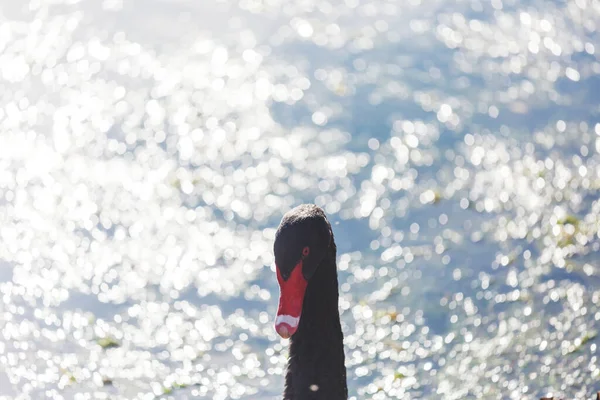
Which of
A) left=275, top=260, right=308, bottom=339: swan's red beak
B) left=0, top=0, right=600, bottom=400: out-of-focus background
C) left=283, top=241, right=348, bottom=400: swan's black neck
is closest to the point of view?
left=275, top=260, right=308, bottom=339: swan's red beak

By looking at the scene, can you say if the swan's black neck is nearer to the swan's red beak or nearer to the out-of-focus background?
the swan's red beak

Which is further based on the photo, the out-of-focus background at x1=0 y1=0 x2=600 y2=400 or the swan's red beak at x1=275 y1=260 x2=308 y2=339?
the out-of-focus background at x1=0 y1=0 x2=600 y2=400

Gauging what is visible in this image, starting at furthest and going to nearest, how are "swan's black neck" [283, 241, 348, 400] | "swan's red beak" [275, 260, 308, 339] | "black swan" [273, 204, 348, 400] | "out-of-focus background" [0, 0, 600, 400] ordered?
"out-of-focus background" [0, 0, 600, 400]
"swan's black neck" [283, 241, 348, 400]
"black swan" [273, 204, 348, 400]
"swan's red beak" [275, 260, 308, 339]

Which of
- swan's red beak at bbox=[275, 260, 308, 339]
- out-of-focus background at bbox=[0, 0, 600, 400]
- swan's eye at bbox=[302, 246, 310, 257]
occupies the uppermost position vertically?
out-of-focus background at bbox=[0, 0, 600, 400]

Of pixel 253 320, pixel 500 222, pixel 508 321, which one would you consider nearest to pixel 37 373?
pixel 253 320

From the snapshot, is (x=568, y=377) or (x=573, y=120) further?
(x=573, y=120)

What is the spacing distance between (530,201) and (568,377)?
2.47 metres

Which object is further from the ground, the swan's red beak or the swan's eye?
the swan's eye

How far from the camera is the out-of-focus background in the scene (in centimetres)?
649

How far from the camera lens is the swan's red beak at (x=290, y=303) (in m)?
3.79

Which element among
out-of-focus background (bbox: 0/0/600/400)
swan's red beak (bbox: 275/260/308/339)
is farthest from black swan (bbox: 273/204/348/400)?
out-of-focus background (bbox: 0/0/600/400)

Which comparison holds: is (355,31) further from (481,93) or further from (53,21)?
(53,21)

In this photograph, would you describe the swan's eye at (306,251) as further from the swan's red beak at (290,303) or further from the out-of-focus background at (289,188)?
the out-of-focus background at (289,188)

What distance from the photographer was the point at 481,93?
9703 mm
